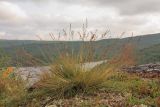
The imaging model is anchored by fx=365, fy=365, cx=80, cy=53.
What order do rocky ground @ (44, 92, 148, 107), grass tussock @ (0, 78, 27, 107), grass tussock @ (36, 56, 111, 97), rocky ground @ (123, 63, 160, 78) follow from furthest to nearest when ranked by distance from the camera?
rocky ground @ (123, 63, 160, 78)
grass tussock @ (0, 78, 27, 107)
grass tussock @ (36, 56, 111, 97)
rocky ground @ (44, 92, 148, 107)

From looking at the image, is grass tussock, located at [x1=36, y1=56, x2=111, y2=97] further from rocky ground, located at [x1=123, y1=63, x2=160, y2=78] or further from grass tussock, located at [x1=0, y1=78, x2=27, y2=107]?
rocky ground, located at [x1=123, y1=63, x2=160, y2=78]

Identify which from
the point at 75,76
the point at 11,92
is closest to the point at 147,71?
the point at 75,76

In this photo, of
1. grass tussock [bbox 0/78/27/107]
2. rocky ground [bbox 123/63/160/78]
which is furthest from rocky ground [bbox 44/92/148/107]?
rocky ground [bbox 123/63/160/78]

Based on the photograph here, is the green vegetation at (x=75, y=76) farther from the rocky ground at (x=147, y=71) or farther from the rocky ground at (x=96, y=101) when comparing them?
the rocky ground at (x=147, y=71)

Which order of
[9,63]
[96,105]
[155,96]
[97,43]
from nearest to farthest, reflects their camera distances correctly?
[96,105], [155,96], [97,43], [9,63]

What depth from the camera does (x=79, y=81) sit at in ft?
29.8

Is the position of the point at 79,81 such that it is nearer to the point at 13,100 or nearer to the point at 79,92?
the point at 79,92

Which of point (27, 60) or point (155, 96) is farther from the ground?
point (27, 60)

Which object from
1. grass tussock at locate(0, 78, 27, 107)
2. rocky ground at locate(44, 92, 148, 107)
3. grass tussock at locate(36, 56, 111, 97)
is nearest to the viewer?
rocky ground at locate(44, 92, 148, 107)

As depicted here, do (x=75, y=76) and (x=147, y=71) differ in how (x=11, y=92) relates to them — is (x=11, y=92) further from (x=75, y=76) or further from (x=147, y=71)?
(x=147, y=71)

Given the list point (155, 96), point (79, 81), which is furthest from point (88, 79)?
point (155, 96)

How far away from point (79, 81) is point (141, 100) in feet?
5.40

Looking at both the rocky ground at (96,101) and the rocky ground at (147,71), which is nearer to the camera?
the rocky ground at (96,101)

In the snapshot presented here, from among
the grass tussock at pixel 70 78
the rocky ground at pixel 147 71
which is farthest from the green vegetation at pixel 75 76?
the rocky ground at pixel 147 71
